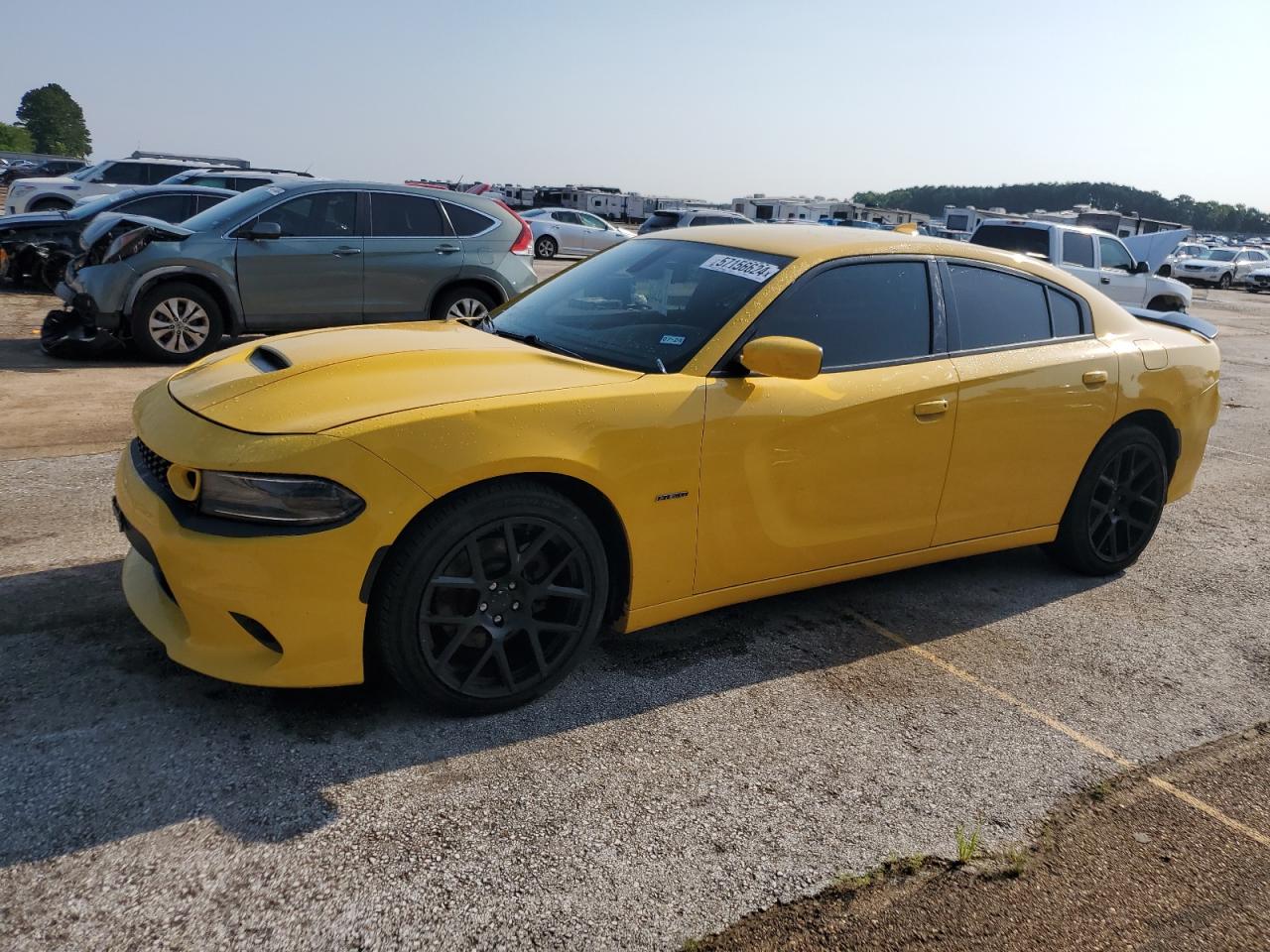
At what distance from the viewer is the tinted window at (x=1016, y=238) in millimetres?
13734

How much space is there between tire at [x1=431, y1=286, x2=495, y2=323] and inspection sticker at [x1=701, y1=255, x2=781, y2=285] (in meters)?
5.81

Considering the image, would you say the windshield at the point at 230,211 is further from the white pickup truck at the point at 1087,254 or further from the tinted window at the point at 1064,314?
the white pickup truck at the point at 1087,254

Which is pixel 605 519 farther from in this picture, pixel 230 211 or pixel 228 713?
pixel 230 211

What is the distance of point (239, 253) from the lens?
344 inches

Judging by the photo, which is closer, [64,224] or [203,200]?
[203,200]

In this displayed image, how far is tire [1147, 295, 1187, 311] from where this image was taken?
49.6 feet

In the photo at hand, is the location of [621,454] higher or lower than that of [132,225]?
lower

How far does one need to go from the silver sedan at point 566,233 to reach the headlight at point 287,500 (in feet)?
A: 78.6

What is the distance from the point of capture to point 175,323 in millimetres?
8641

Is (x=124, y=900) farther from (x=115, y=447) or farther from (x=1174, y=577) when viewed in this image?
(x=1174, y=577)

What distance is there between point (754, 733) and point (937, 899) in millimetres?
837

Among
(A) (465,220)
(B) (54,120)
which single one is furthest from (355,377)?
(B) (54,120)

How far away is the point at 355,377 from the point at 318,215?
21.6 ft

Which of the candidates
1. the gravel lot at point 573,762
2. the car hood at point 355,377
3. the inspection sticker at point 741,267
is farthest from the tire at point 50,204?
the inspection sticker at point 741,267
